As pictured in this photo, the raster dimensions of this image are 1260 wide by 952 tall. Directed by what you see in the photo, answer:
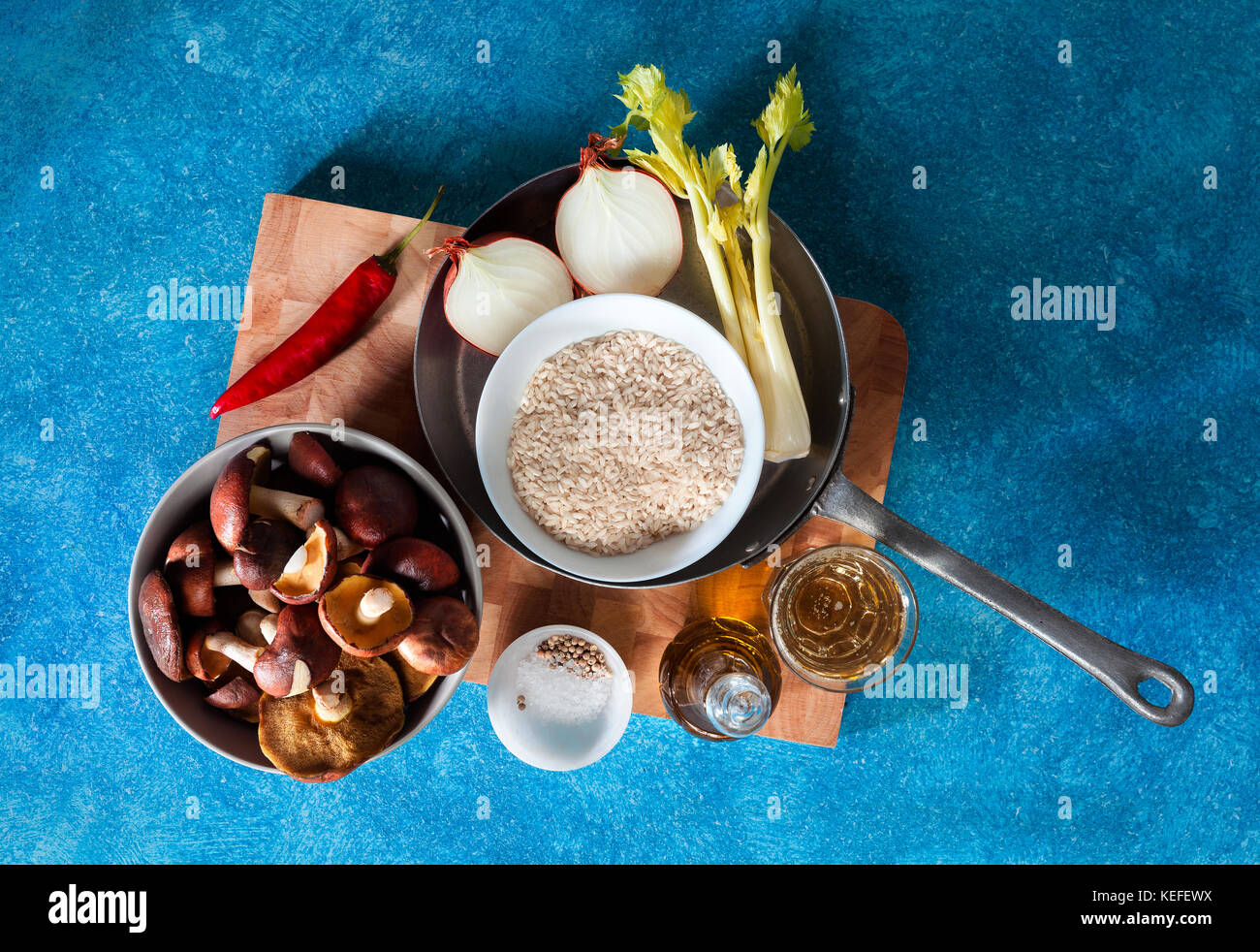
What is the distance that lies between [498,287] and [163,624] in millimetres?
696

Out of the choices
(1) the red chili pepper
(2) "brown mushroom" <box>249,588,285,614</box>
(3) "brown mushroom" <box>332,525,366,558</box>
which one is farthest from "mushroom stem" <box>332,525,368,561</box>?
(1) the red chili pepper

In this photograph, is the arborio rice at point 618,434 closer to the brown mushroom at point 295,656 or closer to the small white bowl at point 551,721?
the small white bowl at point 551,721

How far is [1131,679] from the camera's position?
1.22 m

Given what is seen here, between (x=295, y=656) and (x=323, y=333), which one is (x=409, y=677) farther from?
(x=323, y=333)

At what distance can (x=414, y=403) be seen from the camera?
1.41 metres

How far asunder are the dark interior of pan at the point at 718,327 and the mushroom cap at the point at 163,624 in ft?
1.44

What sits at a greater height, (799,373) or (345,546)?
(799,373)

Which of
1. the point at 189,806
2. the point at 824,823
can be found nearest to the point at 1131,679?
the point at 824,823

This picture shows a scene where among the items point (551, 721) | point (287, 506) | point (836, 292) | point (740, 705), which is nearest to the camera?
point (287, 506)

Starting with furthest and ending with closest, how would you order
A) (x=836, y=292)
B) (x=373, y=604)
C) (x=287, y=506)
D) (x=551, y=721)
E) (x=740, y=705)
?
(x=836, y=292) < (x=551, y=721) < (x=740, y=705) < (x=287, y=506) < (x=373, y=604)

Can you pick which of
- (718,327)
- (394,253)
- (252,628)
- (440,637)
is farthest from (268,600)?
(718,327)

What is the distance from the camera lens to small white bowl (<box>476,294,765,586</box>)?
1.28m

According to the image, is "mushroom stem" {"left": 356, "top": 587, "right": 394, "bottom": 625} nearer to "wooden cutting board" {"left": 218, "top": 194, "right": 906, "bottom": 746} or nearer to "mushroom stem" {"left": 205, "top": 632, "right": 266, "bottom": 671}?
"mushroom stem" {"left": 205, "top": 632, "right": 266, "bottom": 671}

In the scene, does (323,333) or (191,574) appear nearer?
(191,574)
